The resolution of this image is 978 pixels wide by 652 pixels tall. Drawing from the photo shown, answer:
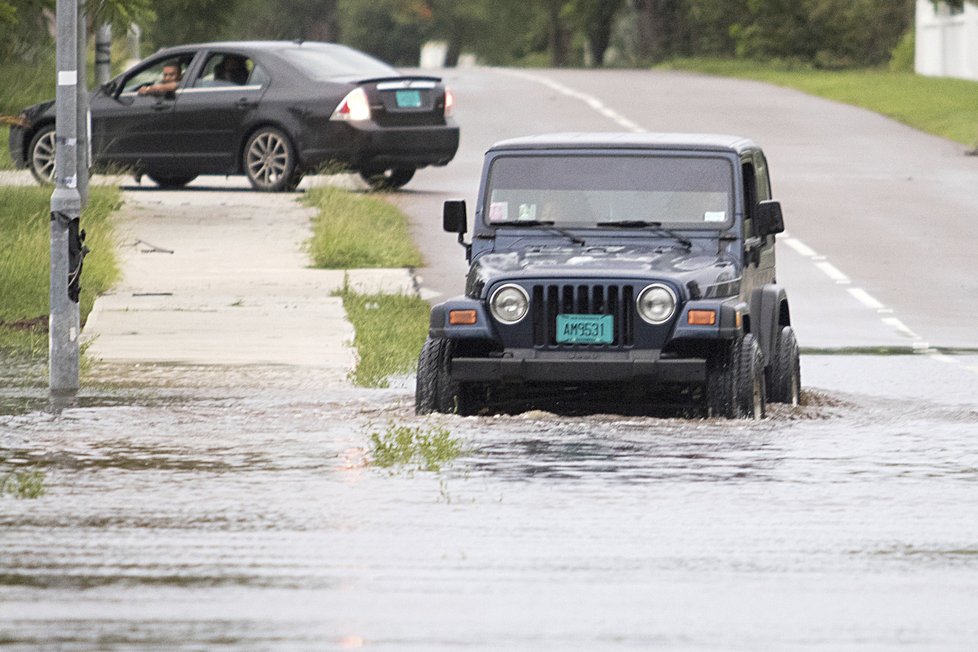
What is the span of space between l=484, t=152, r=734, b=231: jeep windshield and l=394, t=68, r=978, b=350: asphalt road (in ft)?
14.2

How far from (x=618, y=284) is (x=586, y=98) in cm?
3404

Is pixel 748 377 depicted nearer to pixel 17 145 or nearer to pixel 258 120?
pixel 258 120

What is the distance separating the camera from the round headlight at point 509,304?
39.4ft

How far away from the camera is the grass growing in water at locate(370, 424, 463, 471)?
1096cm

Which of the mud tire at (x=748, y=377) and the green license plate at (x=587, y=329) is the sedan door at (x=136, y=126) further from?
the mud tire at (x=748, y=377)

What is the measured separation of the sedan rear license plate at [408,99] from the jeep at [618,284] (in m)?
12.7

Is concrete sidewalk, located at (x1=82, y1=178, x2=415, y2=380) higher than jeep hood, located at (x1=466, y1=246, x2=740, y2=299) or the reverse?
the reverse

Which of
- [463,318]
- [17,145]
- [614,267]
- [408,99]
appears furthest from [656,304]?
[17,145]

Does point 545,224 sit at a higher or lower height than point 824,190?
higher

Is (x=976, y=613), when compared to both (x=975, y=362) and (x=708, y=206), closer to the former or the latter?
(x=708, y=206)

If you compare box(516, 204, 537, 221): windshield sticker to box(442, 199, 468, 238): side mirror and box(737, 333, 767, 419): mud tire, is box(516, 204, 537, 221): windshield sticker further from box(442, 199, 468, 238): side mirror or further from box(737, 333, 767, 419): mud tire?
box(737, 333, 767, 419): mud tire

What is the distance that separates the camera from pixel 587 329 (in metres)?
12.0

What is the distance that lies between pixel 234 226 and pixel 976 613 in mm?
16516

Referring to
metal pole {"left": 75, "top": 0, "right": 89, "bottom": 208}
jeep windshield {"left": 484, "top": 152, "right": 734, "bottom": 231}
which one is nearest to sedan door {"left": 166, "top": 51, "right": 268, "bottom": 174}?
metal pole {"left": 75, "top": 0, "right": 89, "bottom": 208}
